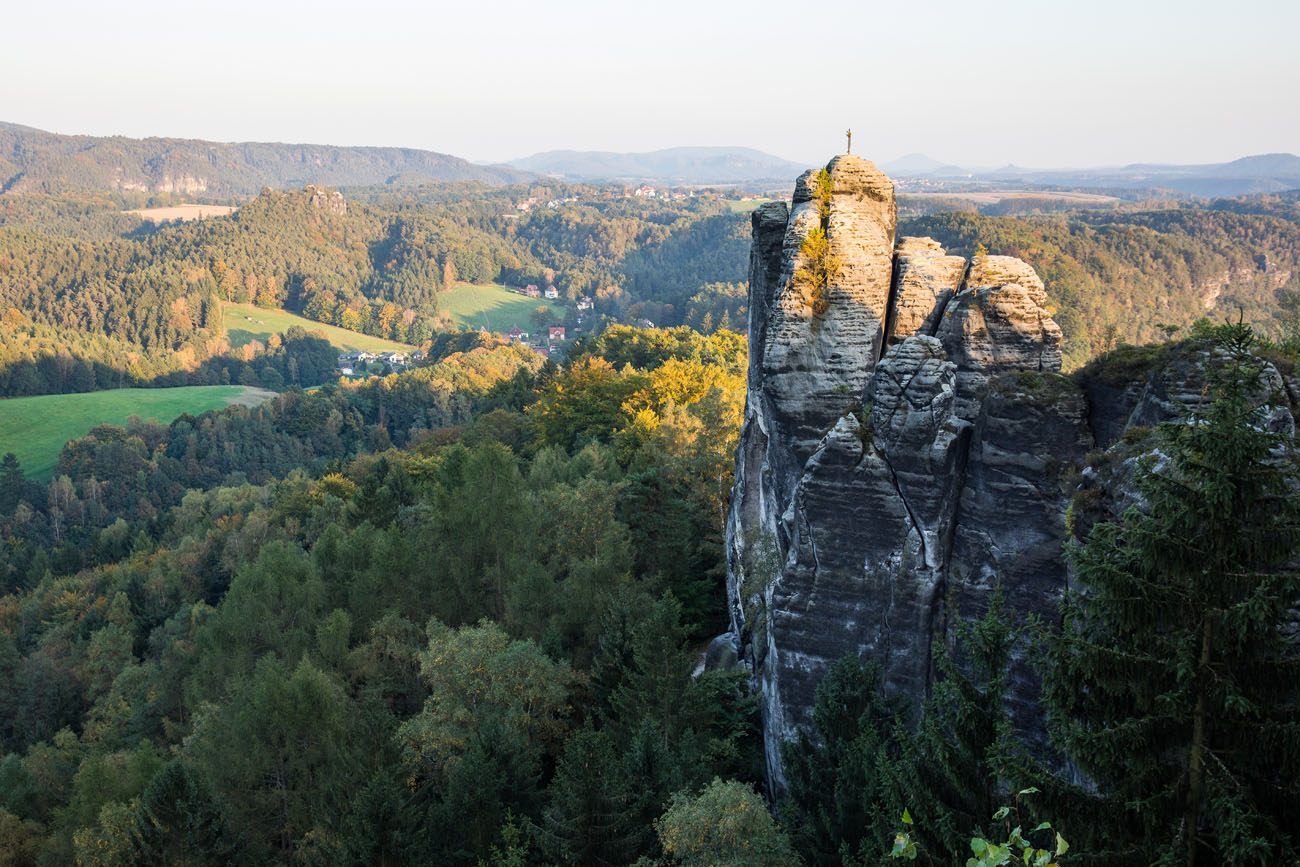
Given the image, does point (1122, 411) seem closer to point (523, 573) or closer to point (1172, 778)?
point (1172, 778)

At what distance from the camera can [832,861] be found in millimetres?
18047

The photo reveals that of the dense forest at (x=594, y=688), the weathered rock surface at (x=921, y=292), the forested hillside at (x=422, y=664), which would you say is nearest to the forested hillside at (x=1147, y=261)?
the forested hillside at (x=422, y=664)

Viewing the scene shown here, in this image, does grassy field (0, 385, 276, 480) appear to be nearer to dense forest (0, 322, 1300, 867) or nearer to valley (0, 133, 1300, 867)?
dense forest (0, 322, 1300, 867)

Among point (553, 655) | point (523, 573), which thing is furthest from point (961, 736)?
point (523, 573)

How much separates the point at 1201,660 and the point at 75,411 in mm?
189778

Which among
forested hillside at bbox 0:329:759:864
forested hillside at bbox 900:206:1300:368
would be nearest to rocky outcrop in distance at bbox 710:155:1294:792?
forested hillside at bbox 0:329:759:864

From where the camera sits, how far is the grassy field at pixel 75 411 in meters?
151

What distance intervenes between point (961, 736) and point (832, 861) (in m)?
5.84

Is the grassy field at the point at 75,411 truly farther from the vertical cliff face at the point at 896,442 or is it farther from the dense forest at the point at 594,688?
the vertical cliff face at the point at 896,442

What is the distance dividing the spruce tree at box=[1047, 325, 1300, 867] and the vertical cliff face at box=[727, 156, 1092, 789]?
239 inches

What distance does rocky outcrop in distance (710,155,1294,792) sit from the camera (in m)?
16.9

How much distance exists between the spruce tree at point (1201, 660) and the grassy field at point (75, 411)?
538 ft

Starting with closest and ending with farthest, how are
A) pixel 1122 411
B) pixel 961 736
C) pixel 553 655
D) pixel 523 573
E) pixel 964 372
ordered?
pixel 961 736 → pixel 1122 411 → pixel 964 372 → pixel 553 655 → pixel 523 573

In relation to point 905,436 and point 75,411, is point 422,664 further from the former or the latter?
point 75,411
